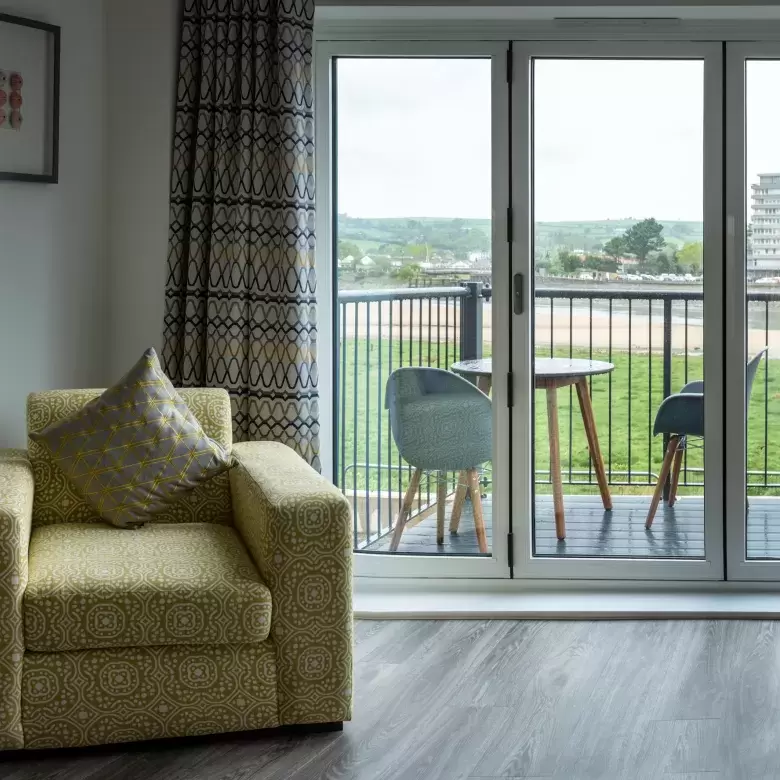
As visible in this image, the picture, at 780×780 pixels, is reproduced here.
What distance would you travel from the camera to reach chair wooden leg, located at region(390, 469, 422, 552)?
4.24 m

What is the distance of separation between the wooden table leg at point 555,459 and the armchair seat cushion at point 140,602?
5.33 feet

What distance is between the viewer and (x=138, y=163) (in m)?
4.06

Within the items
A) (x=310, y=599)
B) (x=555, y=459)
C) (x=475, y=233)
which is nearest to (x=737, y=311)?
(x=555, y=459)

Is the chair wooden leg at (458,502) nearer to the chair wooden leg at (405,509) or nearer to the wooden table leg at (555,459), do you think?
the chair wooden leg at (405,509)

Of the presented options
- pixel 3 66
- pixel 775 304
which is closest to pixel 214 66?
pixel 3 66

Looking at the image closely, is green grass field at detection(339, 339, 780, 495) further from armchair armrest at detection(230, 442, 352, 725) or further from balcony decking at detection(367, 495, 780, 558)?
armchair armrest at detection(230, 442, 352, 725)

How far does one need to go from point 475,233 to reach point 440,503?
102cm

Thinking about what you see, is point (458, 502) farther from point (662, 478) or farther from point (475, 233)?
point (475, 233)

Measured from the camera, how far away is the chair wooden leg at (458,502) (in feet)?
13.8

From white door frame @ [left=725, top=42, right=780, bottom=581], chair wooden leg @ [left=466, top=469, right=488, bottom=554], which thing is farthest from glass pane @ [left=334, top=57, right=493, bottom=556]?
white door frame @ [left=725, top=42, right=780, bottom=581]

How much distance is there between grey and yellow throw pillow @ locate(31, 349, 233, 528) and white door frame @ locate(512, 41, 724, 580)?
1371mm

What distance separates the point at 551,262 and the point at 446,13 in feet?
3.16

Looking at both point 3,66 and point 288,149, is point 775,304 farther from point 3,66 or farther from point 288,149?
point 3,66

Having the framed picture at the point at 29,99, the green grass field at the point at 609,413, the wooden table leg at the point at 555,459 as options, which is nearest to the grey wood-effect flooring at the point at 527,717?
the wooden table leg at the point at 555,459
